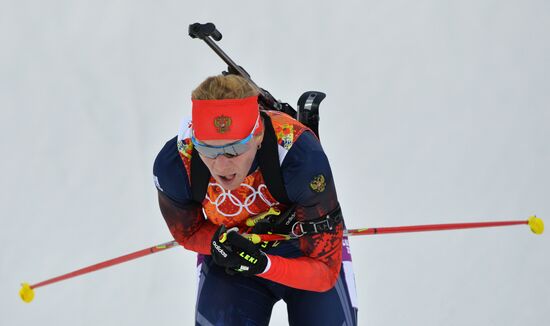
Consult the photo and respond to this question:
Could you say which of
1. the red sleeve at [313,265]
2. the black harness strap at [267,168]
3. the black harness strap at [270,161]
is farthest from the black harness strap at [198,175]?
the red sleeve at [313,265]

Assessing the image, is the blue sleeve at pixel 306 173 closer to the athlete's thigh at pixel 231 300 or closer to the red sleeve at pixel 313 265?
the red sleeve at pixel 313 265

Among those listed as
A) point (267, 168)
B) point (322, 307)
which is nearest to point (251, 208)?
point (267, 168)

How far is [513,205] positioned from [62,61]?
3088 millimetres

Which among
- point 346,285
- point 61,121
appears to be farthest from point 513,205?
point 61,121

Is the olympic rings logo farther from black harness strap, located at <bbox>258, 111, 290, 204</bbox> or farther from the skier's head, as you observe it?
the skier's head

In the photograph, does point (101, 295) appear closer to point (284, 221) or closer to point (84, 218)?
point (84, 218)

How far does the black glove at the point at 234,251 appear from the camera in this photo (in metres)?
3.42

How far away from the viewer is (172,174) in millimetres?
3629

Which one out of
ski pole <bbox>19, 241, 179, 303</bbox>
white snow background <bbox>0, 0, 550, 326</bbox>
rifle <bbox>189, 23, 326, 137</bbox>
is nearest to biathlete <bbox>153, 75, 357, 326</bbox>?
ski pole <bbox>19, 241, 179, 303</bbox>

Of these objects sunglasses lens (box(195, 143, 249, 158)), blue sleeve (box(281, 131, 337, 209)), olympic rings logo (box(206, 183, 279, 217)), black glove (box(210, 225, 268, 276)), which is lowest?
black glove (box(210, 225, 268, 276))

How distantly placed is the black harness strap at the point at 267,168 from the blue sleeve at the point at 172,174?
4 centimetres

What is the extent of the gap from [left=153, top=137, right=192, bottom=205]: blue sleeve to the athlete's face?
0.55ft

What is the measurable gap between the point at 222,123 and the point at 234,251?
485mm

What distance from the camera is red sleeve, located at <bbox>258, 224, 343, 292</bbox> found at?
143 inches
